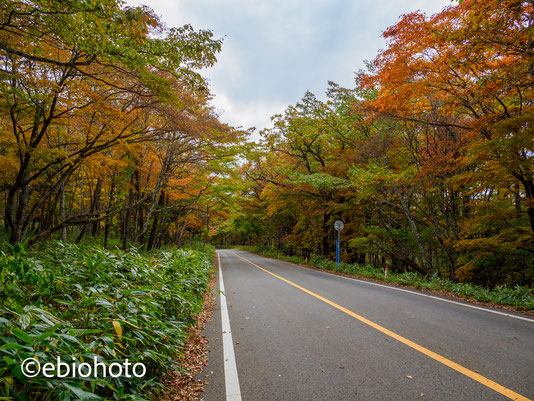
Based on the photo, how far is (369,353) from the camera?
3113mm

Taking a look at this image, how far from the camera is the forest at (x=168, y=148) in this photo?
2.45 metres

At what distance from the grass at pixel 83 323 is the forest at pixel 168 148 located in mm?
18

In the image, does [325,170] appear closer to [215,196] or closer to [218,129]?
[215,196]

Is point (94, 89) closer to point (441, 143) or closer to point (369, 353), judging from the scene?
point (369, 353)

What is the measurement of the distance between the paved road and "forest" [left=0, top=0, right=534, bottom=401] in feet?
2.68

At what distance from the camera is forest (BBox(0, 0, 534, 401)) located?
245 centimetres

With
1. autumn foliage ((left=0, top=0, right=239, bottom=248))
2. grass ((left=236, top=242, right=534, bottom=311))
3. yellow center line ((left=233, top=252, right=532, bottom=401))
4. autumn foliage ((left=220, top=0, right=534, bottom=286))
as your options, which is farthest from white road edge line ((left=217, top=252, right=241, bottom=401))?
autumn foliage ((left=220, top=0, right=534, bottom=286))

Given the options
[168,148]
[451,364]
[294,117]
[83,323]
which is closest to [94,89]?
[168,148]

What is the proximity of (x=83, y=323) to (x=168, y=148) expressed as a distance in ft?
31.1

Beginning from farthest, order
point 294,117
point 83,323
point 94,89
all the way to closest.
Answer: point 294,117 → point 94,89 → point 83,323

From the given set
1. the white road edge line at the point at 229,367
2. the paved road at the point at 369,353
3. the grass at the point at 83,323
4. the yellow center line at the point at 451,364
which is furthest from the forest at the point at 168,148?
the yellow center line at the point at 451,364

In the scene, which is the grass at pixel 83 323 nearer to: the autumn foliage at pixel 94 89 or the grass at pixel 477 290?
the autumn foliage at pixel 94 89

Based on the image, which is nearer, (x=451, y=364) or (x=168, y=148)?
(x=451, y=364)

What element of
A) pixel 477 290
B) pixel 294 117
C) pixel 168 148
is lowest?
pixel 477 290
